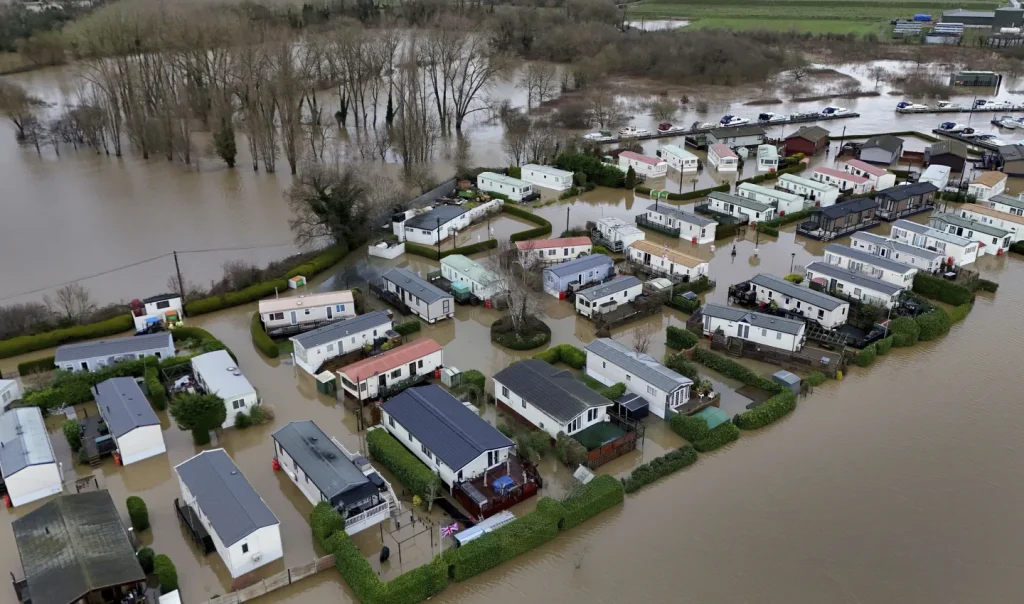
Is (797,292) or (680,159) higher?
(680,159)

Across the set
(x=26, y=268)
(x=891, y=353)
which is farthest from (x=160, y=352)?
(x=891, y=353)

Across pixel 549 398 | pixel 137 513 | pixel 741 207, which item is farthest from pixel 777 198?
pixel 137 513

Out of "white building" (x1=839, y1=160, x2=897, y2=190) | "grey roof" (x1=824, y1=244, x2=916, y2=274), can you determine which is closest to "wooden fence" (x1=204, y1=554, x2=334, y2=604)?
"grey roof" (x1=824, y1=244, x2=916, y2=274)

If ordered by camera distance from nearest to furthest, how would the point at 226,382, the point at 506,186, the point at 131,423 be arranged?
the point at 131,423 → the point at 226,382 → the point at 506,186

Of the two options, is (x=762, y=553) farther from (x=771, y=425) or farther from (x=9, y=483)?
(x=9, y=483)

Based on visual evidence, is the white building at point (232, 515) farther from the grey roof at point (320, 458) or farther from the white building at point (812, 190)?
the white building at point (812, 190)

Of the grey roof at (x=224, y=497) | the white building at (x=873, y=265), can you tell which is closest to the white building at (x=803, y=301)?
the white building at (x=873, y=265)

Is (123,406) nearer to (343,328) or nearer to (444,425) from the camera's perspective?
(343,328)

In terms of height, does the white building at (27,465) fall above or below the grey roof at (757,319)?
below
